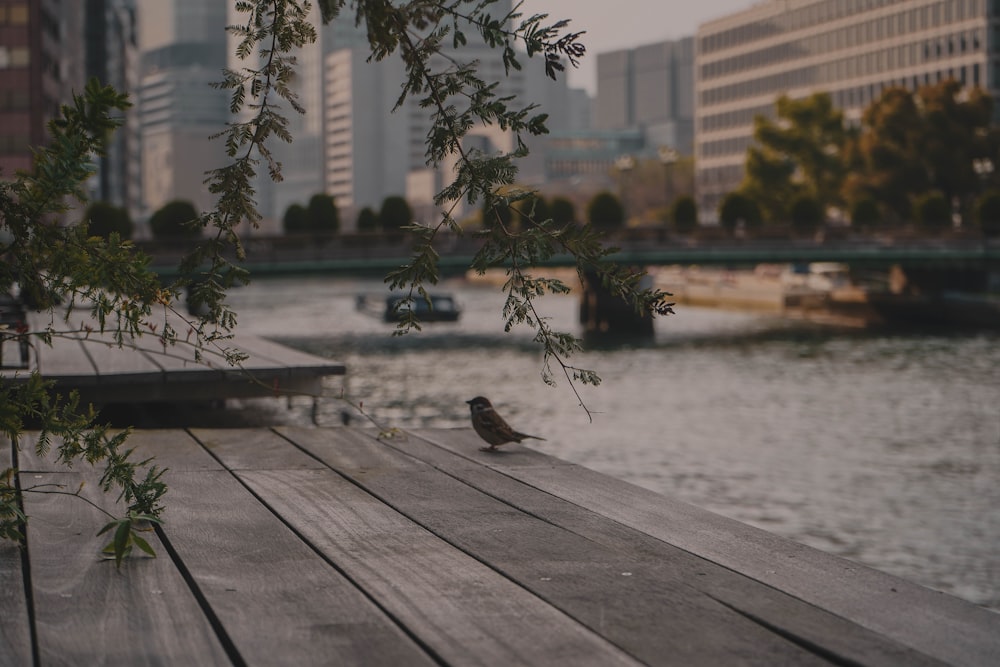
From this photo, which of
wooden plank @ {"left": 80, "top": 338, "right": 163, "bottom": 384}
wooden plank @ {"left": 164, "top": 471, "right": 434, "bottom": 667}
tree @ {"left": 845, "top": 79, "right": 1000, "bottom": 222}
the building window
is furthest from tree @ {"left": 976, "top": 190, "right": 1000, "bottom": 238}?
wooden plank @ {"left": 164, "top": 471, "right": 434, "bottom": 667}

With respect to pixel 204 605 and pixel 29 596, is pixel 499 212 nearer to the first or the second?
pixel 204 605

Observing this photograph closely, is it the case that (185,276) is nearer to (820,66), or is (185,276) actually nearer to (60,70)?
(60,70)

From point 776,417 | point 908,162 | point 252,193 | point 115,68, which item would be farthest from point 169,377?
point 115,68

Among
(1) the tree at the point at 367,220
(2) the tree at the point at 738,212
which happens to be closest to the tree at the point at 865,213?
(2) the tree at the point at 738,212

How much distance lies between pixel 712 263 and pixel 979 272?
16.7 m

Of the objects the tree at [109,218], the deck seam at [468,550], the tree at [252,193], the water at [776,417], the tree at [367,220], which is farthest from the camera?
the tree at [367,220]

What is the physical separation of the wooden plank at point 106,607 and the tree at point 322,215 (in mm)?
55209

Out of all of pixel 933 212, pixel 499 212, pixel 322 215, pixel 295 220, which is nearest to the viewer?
pixel 499 212

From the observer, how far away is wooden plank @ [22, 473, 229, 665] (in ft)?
11.6

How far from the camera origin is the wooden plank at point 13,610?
11.7 feet

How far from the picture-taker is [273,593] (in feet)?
13.5

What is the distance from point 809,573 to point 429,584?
3.53ft

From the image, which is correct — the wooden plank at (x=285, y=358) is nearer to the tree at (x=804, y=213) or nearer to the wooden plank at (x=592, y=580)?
the wooden plank at (x=592, y=580)

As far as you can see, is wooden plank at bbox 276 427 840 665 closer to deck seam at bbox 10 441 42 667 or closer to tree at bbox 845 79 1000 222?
deck seam at bbox 10 441 42 667
